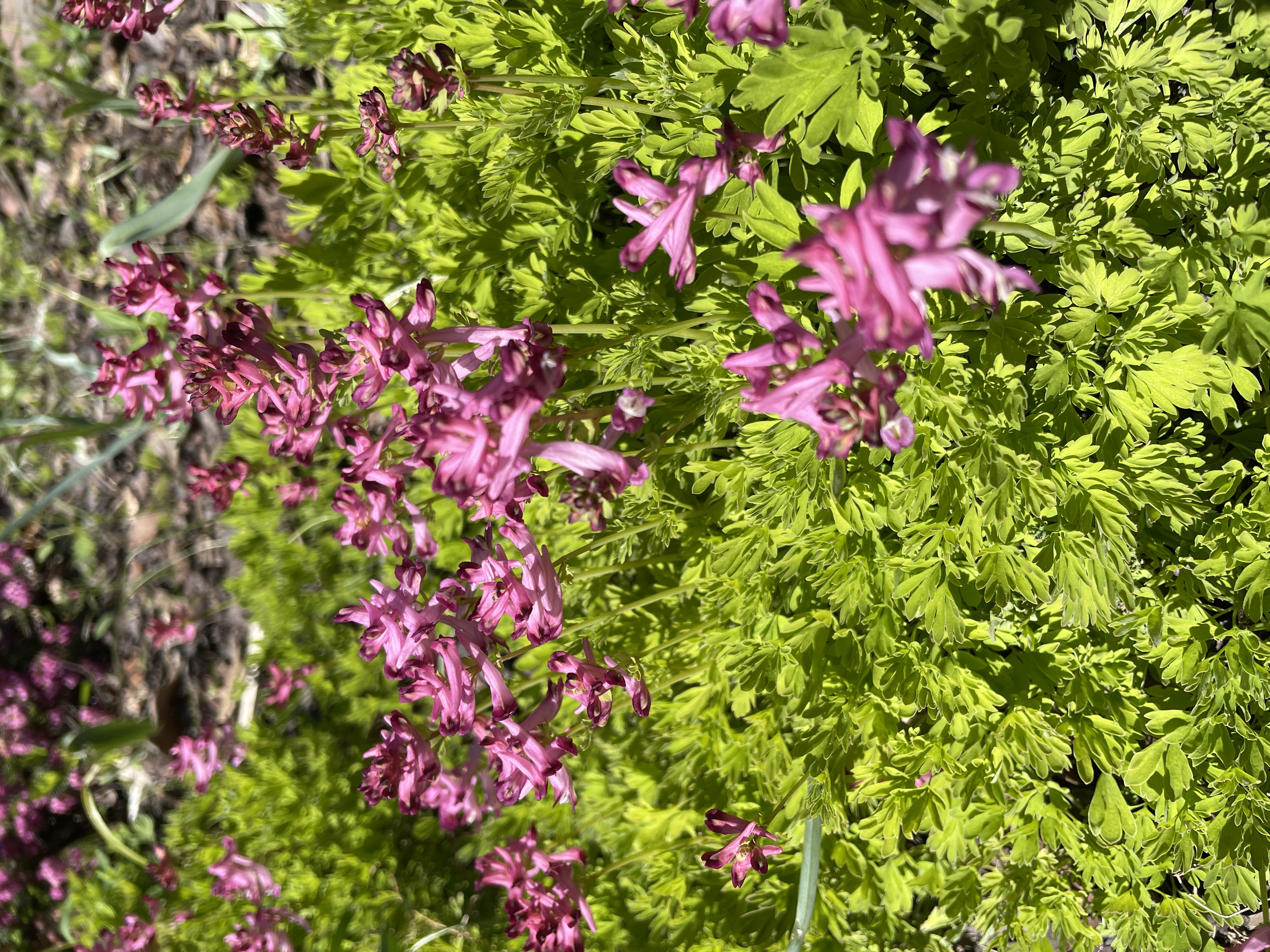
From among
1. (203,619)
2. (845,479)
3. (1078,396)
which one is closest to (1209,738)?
(1078,396)

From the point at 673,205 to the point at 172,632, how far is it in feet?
16.2

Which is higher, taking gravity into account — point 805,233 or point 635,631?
point 805,233

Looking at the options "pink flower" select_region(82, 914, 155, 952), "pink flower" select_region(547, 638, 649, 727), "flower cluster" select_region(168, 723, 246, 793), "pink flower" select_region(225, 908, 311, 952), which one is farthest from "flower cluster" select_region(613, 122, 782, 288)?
"pink flower" select_region(82, 914, 155, 952)

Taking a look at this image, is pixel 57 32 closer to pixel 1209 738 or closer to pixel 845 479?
pixel 845 479

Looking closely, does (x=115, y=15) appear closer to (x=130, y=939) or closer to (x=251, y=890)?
(x=251, y=890)

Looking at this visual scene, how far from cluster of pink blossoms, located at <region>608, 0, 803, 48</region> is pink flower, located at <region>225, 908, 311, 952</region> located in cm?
372

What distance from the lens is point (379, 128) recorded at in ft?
6.55

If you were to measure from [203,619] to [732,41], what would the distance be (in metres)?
5.53

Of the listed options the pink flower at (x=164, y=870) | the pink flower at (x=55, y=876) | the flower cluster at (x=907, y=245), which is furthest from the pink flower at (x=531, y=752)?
the pink flower at (x=55, y=876)

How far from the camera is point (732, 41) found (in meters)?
1.29

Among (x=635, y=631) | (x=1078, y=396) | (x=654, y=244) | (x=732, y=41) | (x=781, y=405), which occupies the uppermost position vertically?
(x=732, y=41)

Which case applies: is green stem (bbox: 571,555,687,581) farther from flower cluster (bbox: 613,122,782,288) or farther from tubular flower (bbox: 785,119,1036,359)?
tubular flower (bbox: 785,119,1036,359)

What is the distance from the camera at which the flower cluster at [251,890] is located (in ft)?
11.4

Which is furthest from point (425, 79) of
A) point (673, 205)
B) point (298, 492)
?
point (298, 492)
